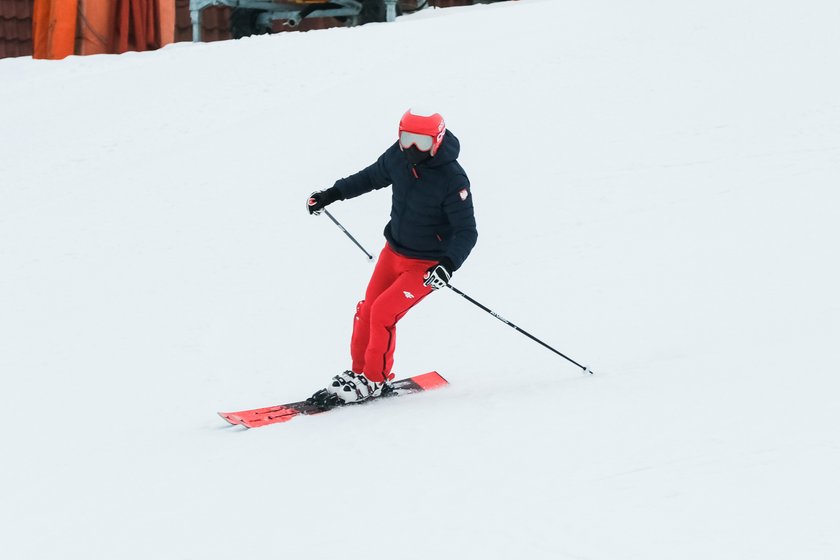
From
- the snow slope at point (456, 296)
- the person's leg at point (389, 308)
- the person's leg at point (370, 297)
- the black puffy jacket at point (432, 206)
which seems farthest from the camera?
the person's leg at point (370, 297)

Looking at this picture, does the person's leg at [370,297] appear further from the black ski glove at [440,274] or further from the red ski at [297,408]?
the black ski glove at [440,274]

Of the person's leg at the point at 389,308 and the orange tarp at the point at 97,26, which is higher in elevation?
the orange tarp at the point at 97,26

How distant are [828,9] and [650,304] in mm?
7189

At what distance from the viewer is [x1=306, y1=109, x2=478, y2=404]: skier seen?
483 centimetres

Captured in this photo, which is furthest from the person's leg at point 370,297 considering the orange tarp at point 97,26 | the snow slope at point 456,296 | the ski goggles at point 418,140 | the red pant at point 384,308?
the orange tarp at point 97,26

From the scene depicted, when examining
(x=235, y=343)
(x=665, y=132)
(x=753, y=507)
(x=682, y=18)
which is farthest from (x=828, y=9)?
(x=753, y=507)

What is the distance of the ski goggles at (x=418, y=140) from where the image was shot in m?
4.75

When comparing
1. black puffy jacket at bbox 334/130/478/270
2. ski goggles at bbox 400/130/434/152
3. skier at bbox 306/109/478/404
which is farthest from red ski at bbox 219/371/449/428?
ski goggles at bbox 400/130/434/152

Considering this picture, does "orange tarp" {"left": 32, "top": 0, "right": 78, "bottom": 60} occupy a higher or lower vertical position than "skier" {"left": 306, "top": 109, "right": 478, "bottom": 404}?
higher

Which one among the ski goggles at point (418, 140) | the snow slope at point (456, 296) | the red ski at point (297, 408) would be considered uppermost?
the ski goggles at point (418, 140)

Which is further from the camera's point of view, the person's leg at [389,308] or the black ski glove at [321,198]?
the black ski glove at [321,198]

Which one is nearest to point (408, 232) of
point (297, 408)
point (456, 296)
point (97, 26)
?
point (297, 408)

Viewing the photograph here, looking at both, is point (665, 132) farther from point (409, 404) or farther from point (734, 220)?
point (409, 404)

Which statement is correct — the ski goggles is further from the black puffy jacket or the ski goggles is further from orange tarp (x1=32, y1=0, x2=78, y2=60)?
orange tarp (x1=32, y1=0, x2=78, y2=60)
